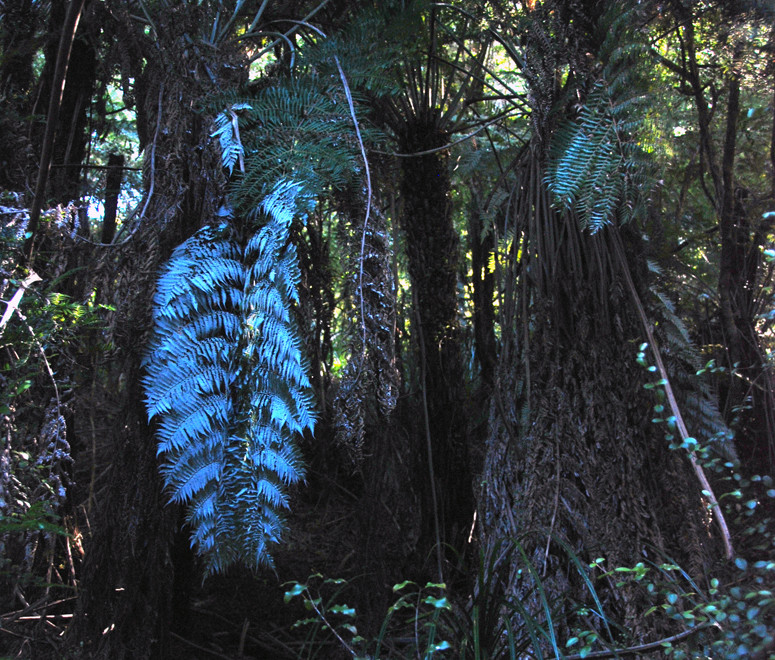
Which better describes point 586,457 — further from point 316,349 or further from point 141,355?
point 141,355

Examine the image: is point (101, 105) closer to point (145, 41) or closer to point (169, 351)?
point (145, 41)

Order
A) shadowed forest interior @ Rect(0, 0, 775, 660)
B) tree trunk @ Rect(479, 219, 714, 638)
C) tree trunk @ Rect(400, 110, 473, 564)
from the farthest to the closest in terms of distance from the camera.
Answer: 1. tree trunk @ Rect(400, 110, 473, 564)
2. tree trunk @ Rect(479, 219, 714, 638)
3. shadowed forest interior @ Rect(0, 0, 775, 660)

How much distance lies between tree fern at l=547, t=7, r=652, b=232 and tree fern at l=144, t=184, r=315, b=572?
757 mm

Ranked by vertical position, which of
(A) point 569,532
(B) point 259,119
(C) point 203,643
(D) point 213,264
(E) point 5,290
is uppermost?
(B) point 259,119

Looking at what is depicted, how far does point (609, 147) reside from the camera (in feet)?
5.50

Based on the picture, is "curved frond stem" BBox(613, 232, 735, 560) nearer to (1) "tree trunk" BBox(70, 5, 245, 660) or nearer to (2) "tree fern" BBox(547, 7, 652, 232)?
(2) "tree fern" BBox(547, 7, 652, 232)

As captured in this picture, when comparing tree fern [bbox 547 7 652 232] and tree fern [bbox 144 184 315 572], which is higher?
tree fern [bbox 547 7 652 232]

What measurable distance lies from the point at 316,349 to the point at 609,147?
44.4 inches

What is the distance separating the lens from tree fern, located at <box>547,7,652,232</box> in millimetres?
1648

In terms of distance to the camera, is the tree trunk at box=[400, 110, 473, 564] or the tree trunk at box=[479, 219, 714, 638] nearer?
the tree trunk at box=[479, 219, 714, 638]

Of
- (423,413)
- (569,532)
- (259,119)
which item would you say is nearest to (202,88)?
(259,119)

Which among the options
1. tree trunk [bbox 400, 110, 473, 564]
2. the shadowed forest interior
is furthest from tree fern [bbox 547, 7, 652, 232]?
tree trunk [bbox 400, 110, 473, 564]

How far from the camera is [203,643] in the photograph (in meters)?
2.14

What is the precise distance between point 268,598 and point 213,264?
4.87 feet
